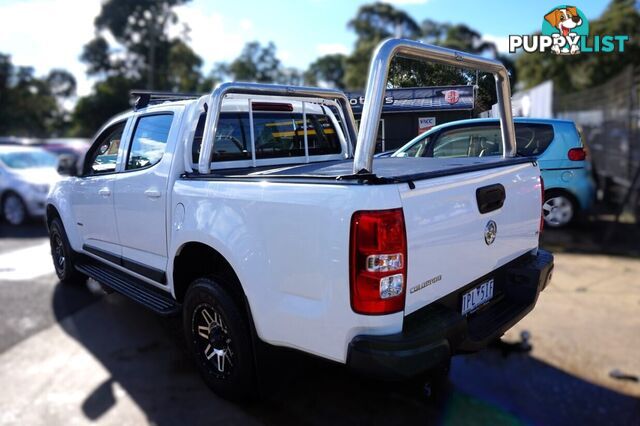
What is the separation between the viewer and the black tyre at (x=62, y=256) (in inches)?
147

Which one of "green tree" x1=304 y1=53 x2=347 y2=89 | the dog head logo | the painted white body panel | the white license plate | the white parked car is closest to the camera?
the dog head logo

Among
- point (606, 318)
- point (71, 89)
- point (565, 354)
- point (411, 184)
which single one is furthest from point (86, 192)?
point (71, 89)

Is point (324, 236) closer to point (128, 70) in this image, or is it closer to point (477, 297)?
point (477, 297)

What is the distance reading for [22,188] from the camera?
8.75 metres

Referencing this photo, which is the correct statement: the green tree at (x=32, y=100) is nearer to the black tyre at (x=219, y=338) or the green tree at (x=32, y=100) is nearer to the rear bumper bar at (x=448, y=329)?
the black tyre at (x=219, y=338)

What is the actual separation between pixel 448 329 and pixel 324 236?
68cm

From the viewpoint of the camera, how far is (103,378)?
11.5ft

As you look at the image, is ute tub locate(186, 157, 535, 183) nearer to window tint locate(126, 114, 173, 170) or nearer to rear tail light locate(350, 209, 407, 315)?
rear tail light locate(350, 209, 407, 315)

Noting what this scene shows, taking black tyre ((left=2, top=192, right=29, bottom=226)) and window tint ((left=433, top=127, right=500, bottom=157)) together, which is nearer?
window tint ((left=433, top=127, right=500, bottom=157))

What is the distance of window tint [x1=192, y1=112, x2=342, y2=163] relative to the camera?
10.4 feet

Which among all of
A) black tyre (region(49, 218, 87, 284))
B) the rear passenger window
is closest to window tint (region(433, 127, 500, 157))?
the rear passenger window

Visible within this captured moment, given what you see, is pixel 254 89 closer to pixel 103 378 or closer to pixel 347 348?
pixel 347 348

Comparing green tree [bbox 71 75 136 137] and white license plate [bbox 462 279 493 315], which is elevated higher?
green tree [bbox 71 75 136 137]

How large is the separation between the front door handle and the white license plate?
193 centimetres
